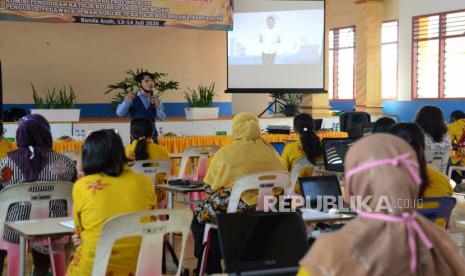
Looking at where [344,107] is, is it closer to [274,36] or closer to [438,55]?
[438,55]

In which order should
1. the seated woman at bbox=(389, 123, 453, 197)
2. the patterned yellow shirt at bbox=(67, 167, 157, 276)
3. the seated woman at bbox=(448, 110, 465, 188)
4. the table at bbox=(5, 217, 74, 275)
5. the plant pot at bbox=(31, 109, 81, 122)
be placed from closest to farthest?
the patterned yellow shirt at bbox=(67, 167, 157, 276) < the table at bbox=(5, 217, 74, 275) < the seated woman at bbox=(389, 123, 453, 197) < the seated woman at bbox=(448, 110, 465, 188) < the plant pot at bbox=(31, 109, 81, 122)

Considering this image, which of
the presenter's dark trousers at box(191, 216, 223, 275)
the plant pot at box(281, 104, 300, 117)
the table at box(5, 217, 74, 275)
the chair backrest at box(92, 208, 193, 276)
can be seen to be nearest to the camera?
the chair backrest at box(92, 208, 193, 276)

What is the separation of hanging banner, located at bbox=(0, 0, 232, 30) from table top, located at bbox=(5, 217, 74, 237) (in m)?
5.41

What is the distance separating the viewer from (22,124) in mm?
3938

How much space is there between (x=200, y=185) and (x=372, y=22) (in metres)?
→ 10.5

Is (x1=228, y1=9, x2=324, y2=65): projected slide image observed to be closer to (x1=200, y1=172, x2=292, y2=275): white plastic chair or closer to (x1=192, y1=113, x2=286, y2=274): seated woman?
(x1=192, y1=113, x2=286, y2=274): seated woman

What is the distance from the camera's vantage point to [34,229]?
3188 mm

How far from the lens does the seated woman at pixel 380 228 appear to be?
5.21 feet

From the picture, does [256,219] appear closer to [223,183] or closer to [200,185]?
[223,183]

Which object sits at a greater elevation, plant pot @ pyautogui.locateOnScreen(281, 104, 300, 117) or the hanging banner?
the hanging banner

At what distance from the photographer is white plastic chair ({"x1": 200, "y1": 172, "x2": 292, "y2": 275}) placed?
395 centimetres

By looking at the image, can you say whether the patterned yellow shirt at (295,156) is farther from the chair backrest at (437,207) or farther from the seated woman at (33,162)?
the chair backrest at (437,207)

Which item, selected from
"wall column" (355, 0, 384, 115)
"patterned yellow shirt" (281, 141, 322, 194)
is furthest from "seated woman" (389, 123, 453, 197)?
"wall column" (355, 0, 384, 115)

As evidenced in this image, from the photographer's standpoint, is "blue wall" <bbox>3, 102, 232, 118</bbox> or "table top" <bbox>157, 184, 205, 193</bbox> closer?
"table top" <bbox>157, 184, 205, 193</bbox>
